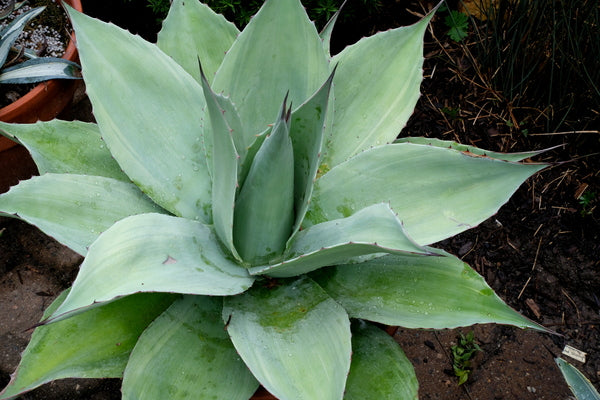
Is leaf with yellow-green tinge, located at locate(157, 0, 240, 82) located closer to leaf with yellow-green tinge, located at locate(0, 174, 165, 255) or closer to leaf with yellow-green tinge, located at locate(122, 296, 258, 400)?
leaf with yellow-green tinge, located at locate(0, 174, 165, 255)

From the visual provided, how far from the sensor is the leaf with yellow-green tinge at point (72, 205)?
39.6 inches

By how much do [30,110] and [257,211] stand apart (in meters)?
1.03

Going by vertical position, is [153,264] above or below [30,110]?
above

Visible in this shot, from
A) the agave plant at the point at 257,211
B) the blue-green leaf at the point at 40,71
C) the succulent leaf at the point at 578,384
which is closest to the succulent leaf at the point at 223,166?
the agave plant at the point at 257,211

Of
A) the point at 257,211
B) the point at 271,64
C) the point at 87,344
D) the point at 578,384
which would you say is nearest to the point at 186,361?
the point at 87,344

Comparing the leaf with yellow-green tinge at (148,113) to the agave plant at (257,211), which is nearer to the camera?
the agave plant at (257,211)

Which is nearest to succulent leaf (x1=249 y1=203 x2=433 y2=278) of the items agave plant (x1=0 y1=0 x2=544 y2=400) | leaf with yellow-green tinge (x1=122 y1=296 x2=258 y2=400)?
agave plant (x1=0 y1=0 x2=544 y2=400)

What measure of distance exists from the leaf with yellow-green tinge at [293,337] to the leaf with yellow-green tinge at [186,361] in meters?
0.07

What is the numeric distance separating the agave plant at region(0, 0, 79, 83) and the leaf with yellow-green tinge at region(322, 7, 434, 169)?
89 centimetres

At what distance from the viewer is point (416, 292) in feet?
3.55

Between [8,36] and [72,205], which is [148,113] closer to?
[72,205]

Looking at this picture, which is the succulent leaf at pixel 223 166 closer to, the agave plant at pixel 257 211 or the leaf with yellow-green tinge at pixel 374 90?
the agave plant at pixel 257 211

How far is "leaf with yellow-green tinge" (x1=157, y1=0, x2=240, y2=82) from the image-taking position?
1.22m

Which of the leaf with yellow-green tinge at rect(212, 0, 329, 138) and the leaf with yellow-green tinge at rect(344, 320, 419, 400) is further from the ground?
the leaf with yellow-green tinge at rect(212, 0, 329, 138)
